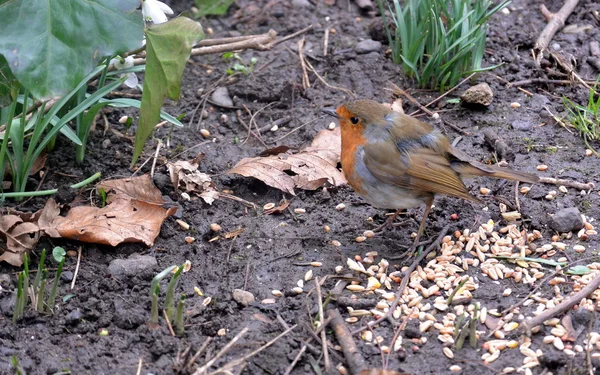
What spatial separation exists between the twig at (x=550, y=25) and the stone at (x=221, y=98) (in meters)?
2.00

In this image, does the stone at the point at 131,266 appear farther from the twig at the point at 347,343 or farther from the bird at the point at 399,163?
the bird at the point at 399,163

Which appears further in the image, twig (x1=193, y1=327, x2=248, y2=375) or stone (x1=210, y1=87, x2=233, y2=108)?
stone (x1=210, y1=87, x2=233, y2=108)

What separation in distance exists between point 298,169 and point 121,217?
996 millimetres

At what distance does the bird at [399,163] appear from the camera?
3975 mm

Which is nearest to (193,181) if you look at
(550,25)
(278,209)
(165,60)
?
(278,209)

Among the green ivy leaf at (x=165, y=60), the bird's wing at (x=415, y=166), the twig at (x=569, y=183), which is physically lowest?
the twig at (x=569, y=183)

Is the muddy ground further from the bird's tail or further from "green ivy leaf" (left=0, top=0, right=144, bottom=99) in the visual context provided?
"green ivy leaf" (left=0, top=0, right=144, bottom=99)

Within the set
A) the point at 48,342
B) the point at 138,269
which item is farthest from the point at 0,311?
the point at 138,269

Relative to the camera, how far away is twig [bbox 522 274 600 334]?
3273mm

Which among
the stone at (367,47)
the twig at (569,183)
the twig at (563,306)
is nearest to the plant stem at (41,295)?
the twig at (563,306)

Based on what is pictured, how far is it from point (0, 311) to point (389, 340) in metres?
1.61

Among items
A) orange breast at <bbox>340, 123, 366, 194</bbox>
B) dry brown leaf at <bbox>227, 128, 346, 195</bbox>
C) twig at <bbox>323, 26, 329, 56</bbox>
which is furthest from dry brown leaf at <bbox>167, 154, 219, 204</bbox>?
twig at <bbox>323, 26, 329, 56</bbox>

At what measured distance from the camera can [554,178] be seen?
14.3 feet

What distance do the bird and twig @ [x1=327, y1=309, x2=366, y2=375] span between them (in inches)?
30.1
